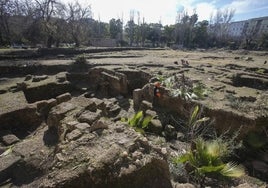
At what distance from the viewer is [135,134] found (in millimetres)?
3562

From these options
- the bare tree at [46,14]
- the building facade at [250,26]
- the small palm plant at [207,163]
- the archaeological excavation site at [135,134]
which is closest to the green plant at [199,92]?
the archaeological excavation site at [135,134]

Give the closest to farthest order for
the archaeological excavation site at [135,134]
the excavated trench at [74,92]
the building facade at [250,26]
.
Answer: the archaeological excavation site at [135,134]
the excavated trench at [74,92]
the building facade at [250,26]

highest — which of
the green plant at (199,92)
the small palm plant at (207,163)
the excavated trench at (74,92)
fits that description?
the green plant at (199,92)

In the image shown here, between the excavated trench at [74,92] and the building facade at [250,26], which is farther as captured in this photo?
the building facade at [250,26]

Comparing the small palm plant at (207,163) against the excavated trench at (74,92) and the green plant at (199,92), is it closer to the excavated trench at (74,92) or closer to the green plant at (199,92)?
the excavated trench at (74,92)

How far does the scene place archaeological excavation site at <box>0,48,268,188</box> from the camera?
297 centimetres

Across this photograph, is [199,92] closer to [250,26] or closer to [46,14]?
[46,14]

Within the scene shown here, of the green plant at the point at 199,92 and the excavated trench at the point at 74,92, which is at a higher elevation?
the green plant at the point at 199,92

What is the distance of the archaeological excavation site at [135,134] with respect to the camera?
2973 millimetres

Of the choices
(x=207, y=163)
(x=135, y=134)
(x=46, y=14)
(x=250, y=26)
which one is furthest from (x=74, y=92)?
(x=250, y=26)

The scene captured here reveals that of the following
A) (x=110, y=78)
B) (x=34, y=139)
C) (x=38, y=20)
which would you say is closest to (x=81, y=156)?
(x=34, y=139)

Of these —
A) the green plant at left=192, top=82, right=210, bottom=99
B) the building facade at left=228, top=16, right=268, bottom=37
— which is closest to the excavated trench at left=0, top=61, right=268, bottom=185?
the green plant at left=192, top=82, right=210, bottom=99

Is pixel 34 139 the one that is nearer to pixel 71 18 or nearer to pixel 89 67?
pixel 89 67

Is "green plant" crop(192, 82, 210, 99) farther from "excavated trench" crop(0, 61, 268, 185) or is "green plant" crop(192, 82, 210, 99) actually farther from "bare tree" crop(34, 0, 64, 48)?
"bare tree" crop(34, 0, 64, 48)
